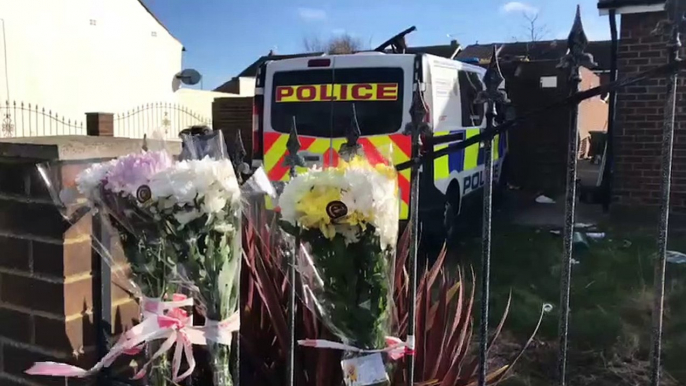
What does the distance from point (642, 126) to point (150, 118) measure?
12.0 m

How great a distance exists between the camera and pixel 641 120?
264 inches

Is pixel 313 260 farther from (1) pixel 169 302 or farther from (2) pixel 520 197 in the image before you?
(2) pixel 520 197

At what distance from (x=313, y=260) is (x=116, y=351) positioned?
50 centimetres

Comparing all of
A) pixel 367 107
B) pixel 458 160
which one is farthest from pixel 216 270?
pixel 458 160

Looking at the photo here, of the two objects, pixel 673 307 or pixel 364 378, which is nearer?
pixel 364 378

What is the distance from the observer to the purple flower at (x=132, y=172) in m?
1.46

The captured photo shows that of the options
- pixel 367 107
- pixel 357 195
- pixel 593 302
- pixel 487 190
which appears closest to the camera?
pixel 357 195

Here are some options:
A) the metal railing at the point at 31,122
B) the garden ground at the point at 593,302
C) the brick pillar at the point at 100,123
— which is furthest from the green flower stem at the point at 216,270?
the metal railing at the point at 31,122

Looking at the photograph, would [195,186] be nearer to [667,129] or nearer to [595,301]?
[667,129]

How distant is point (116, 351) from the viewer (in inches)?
60.5

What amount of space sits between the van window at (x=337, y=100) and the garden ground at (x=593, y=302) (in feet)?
4.92

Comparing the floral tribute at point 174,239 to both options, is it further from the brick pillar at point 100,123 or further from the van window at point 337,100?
the brick pillar at point 100,123

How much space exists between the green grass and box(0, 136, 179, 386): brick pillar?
232 cm

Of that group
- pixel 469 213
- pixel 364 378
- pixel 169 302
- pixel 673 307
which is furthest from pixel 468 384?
pixel 469 213
